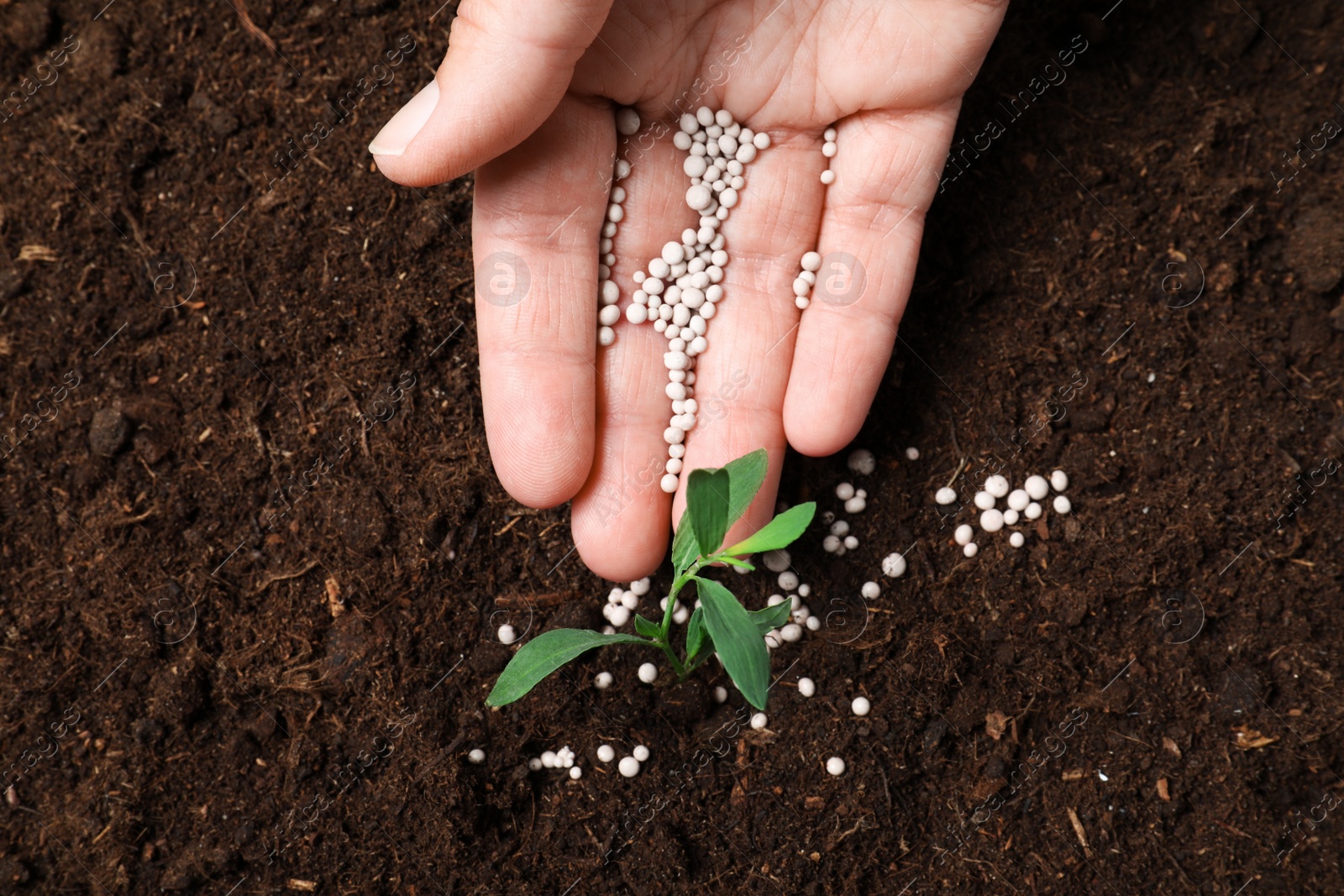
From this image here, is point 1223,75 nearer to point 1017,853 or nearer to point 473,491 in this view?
point 1017,853

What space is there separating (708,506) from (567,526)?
0.59 metres

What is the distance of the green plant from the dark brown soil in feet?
1.15

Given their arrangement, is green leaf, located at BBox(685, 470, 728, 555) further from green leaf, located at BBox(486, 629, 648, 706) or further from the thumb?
Result: the thumb

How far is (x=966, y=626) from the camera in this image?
1.99 m

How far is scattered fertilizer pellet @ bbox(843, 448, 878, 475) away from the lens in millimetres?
2057

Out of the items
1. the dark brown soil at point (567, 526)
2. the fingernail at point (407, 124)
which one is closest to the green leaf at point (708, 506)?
the dark brown soil at point (567, 526)

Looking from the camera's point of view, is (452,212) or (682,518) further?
(452,212)

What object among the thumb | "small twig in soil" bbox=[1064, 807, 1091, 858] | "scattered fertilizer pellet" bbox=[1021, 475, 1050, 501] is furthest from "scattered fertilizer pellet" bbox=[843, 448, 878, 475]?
the thumb

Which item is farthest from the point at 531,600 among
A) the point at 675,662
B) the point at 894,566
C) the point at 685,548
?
the point at 894,566

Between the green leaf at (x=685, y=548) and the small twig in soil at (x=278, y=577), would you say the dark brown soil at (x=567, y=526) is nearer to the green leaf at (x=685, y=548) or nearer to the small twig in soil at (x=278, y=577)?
the small twig in soil at (x=278, y=577)

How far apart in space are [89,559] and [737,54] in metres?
1.77

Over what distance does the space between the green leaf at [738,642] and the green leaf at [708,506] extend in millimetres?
81

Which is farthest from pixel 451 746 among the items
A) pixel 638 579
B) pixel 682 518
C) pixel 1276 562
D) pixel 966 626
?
pixel 1276 562

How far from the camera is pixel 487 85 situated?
1548mm
